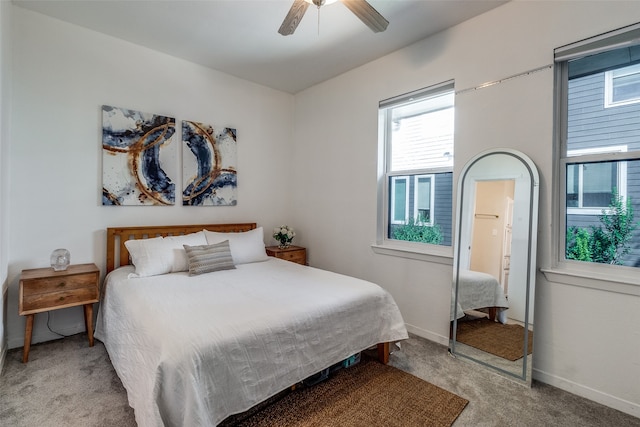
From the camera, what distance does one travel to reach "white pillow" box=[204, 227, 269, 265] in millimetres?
3139

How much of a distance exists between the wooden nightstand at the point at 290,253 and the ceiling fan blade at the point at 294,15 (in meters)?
2.39

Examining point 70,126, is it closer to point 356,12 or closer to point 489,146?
point 356,12

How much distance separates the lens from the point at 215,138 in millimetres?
3578

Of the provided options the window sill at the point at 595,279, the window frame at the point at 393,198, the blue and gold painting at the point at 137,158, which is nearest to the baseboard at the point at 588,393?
the window sill at the point at 595,279

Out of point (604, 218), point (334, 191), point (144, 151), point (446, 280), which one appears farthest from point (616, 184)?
point (144, 151)

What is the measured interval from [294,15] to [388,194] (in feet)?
6.36

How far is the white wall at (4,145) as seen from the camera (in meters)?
2.12

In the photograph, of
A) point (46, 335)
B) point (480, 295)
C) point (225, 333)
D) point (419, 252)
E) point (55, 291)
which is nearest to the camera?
point (225, 333)

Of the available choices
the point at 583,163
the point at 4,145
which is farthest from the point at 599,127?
the point at 4,145

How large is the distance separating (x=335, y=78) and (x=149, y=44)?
6.64ft

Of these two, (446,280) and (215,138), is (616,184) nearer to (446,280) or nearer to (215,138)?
(446,280)

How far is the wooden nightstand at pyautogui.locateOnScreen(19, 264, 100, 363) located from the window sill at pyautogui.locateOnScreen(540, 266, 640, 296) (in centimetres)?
353

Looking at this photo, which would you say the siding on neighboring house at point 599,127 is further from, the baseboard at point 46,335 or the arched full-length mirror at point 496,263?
the baseboard at point 46,335

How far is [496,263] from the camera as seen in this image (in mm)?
2412
